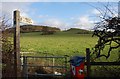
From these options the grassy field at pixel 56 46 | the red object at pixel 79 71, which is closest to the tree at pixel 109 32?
the red object at pixel 79 71

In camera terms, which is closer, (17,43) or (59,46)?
(17,43)

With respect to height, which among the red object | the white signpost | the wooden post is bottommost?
the red object

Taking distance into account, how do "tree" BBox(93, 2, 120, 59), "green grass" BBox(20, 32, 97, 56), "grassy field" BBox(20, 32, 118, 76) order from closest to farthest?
"tree" BBox(93, 2, 120, 59)
"grassy field" BBox(20, 32, 118, 76)
"green grass" BBox(20, 32, 97, 56)

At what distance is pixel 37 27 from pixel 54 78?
9.33 feet

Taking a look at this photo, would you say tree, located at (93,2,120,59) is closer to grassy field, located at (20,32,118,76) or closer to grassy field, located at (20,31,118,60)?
grassy field, located at (20,32,118,76)

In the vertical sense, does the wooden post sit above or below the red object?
above

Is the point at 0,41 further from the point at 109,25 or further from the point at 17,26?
the point at 109,25

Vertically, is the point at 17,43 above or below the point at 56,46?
above

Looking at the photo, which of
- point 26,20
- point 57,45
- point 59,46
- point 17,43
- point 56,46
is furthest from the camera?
point 57,45

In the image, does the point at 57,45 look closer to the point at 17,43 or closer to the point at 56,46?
the point at 56,46

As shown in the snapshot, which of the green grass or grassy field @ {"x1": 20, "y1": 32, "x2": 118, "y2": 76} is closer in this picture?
grassy field @ {"x1": 20, "y1": 32, "x2": 118, "y2": 76}

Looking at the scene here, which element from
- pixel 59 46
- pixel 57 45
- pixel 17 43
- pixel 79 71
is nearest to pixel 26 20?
pixel 17 43

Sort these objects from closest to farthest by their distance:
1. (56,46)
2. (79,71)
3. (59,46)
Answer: (79,71) → (59,46) → (56,46)

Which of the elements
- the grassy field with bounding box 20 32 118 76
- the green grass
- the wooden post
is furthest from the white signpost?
the green grass
